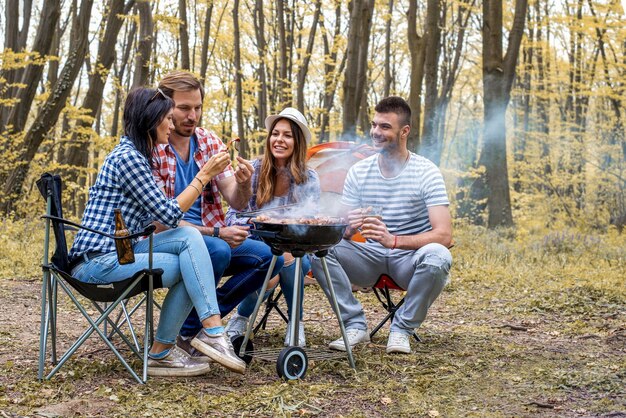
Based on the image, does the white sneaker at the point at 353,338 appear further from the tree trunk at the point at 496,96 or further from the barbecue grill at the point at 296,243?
the tree trunk at the point at 496,96

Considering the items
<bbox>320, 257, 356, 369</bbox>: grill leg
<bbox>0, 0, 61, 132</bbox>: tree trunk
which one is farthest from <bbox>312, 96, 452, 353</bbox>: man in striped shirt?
<bbox>0, 0, 61, 132</bbox>: tree trunk

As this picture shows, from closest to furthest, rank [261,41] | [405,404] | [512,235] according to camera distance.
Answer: [405,404] < [512,235] < [261,41]

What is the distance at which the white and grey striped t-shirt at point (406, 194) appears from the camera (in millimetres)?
3801

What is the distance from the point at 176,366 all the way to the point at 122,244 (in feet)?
2.06

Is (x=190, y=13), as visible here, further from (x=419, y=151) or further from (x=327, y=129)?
(x=419, y=151)

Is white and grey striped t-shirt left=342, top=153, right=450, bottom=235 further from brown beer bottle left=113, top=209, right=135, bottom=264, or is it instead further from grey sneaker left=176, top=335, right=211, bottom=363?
brown beer bottle left=113, top=209, right=135, bottom=264

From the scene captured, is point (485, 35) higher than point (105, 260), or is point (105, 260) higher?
point (485, 35)

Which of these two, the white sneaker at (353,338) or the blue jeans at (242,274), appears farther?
the white sneaker at (353,338)

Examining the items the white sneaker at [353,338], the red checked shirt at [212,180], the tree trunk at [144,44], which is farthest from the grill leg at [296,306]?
the tree trunk at [144,44]

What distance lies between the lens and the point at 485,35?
10414 millimetres

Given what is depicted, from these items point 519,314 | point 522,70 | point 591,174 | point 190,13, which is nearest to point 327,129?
point 190,13

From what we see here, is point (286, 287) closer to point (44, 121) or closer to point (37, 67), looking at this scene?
point (44, 121)

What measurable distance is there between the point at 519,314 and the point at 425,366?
1.89m

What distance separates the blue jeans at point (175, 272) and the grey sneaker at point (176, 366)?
8cm
